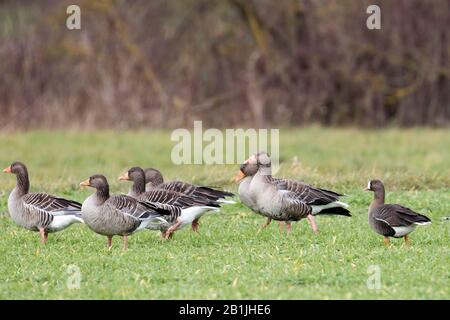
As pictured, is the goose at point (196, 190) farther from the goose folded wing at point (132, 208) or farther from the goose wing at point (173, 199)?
the goose folded wing at point (132, 208)

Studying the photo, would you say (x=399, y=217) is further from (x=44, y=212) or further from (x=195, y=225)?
(x=44, y=212)

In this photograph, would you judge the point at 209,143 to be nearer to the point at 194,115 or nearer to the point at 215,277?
the point at 194,115

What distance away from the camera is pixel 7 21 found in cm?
3064

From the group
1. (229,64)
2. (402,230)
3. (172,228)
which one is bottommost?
(172,228)

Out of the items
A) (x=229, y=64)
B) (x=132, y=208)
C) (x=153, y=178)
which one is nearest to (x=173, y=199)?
(x=132, y=208)

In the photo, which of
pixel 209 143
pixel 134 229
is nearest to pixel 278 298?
pixel 134 229

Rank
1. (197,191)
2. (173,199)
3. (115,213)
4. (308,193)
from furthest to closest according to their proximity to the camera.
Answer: (197,191) < (308,193) < (173,199) < (115,213)

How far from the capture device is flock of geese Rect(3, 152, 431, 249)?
11.3 metres

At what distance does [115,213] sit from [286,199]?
227 cm

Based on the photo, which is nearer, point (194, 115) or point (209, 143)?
point (209, 143)

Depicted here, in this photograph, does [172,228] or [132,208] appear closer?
[132,208]

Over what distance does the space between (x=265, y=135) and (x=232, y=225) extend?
13.7 meters

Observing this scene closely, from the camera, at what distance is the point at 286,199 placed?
12297 millimetres

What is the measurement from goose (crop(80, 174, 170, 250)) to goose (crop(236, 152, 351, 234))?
4.36 ft
